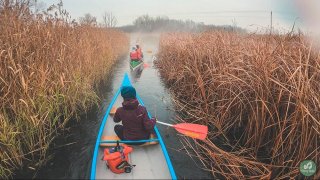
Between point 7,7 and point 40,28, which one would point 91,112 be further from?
point 7,7

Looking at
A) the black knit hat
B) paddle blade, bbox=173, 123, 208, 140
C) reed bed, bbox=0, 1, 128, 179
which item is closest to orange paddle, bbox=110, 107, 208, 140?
paddle blade, bbox=173, 123, 208, 140

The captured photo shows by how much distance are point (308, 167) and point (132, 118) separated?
3105mm

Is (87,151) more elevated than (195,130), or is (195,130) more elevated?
(195,130)

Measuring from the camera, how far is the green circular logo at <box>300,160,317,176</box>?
3648 millimetres

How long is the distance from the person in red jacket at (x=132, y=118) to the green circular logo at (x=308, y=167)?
2673 millimetres

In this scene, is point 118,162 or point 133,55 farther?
point 133,55

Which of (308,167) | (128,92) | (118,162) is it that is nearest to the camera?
(308,167)

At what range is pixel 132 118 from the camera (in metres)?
5.27

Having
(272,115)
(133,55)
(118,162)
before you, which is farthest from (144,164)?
(133,55)

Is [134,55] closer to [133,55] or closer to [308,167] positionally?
[133,55]

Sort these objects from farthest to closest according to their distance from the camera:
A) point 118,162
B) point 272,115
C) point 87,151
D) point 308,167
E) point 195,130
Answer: point 87,151, point 195,130, point 272,115, point 118,162, point 308,167

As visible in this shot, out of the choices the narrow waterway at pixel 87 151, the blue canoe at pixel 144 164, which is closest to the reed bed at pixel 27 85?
the narrow waterway at pixel 87 151

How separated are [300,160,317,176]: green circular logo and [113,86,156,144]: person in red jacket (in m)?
2.67

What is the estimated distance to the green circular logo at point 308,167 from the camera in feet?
12.0
